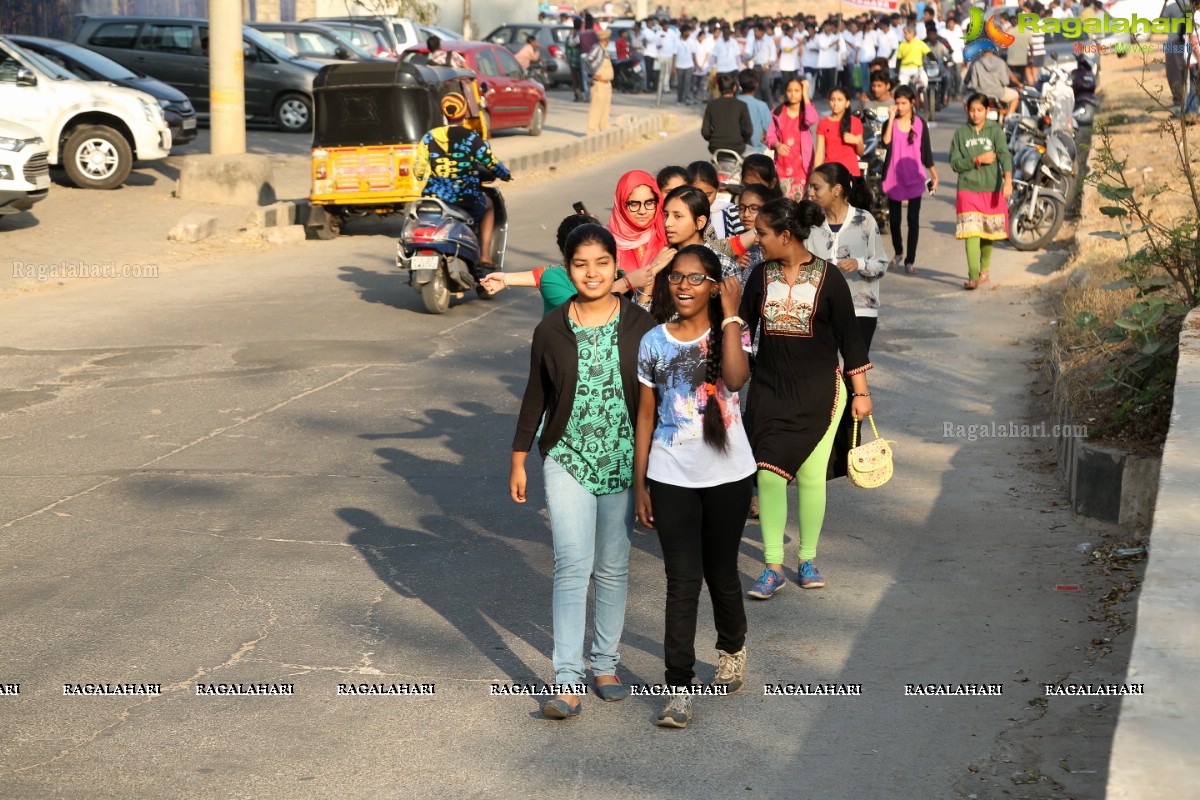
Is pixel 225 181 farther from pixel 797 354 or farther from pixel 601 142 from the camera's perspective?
pixel 797 354

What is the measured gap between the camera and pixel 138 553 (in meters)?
6.81

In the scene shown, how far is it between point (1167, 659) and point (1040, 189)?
40.8 ft

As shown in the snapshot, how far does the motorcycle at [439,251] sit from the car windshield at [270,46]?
14.3 m

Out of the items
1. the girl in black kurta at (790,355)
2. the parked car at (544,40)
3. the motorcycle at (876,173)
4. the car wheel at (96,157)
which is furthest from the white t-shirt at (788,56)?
the girl in black kurta at (790,355)

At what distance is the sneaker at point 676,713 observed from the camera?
503cm

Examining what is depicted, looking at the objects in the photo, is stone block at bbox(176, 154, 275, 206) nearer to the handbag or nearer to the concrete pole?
the concrete pole

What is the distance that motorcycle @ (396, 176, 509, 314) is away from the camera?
41.1 feet

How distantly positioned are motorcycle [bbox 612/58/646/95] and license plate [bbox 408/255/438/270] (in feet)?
99.2

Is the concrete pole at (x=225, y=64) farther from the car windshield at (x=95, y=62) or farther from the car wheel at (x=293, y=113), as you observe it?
the car wheel at (x=293, y=113)

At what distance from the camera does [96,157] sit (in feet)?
63.0

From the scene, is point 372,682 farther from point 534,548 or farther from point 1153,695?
point 1153,695

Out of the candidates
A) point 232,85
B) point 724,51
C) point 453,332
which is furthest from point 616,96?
point 453,332

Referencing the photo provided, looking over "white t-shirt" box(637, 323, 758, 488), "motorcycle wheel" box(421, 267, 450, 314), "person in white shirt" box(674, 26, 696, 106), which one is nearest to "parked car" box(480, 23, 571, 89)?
"person in white shirt" box(674, 26, 696, 106)

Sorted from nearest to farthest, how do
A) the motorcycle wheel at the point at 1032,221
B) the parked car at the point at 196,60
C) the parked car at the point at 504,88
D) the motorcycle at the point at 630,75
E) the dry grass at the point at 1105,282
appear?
the dry grass at the point at 1105,282 → the motorcycle wheel at the point at 1032,221 → the parked car at the point at 196,60 → the parked car at the point at 504,88 → the motorcycle at the point at 630,75
